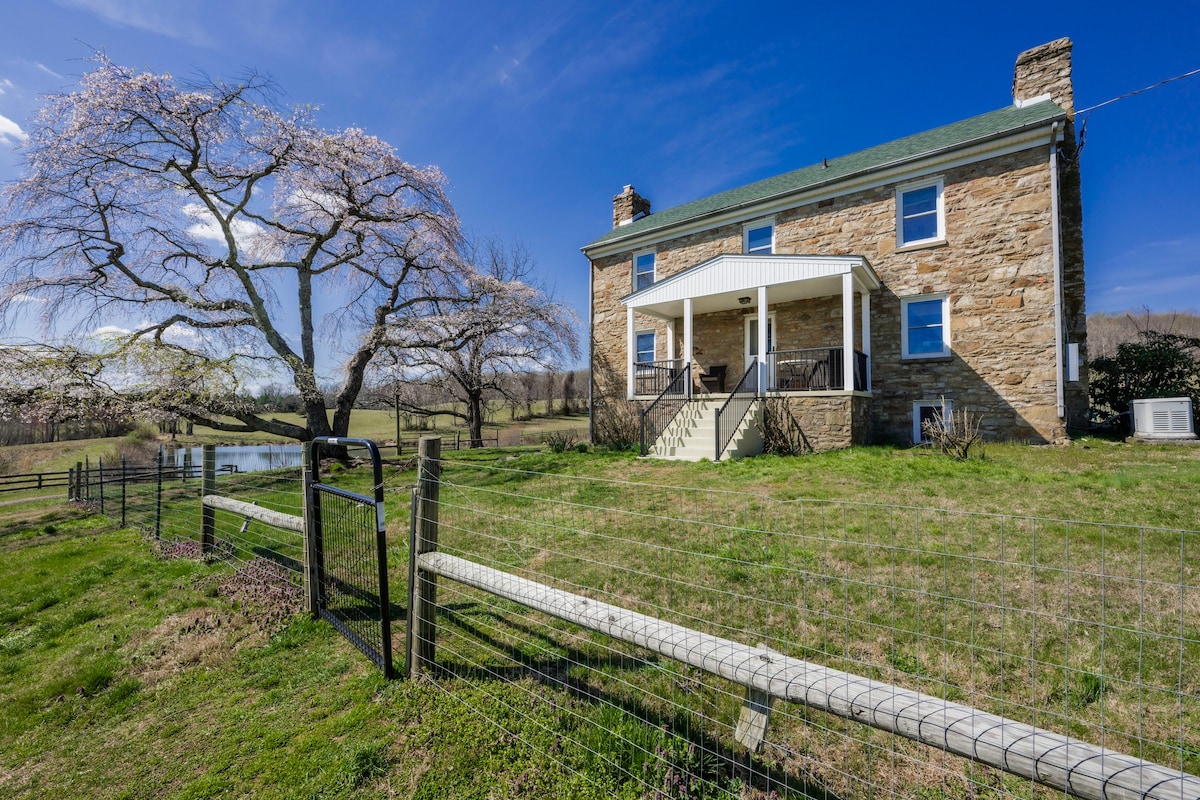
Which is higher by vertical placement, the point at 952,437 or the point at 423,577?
Result: the point at 952,437

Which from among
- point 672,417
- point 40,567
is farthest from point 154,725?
point 672,417

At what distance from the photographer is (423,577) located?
9.19 ft

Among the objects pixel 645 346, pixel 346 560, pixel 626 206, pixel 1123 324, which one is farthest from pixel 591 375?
pixel 1123 324

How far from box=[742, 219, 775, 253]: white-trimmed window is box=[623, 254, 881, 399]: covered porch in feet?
5.65

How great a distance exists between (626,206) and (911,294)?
34.3ft

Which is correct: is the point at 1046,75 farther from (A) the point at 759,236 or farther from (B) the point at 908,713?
(B) the point at 908,713

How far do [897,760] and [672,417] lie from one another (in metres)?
9.02

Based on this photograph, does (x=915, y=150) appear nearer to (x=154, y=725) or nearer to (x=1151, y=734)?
(x=1151, y=734)

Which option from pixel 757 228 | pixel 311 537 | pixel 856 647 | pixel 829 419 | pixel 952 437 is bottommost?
pixel 856 647

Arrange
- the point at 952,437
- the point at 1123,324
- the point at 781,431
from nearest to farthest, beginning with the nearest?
the point at 952,437, the point at 781,431, the point at 1123,324

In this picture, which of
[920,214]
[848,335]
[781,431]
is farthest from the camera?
[920,214]

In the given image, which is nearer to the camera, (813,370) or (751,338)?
(813,370)

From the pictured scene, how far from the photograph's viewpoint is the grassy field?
2.13 meters

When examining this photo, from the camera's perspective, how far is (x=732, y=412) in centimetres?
979
